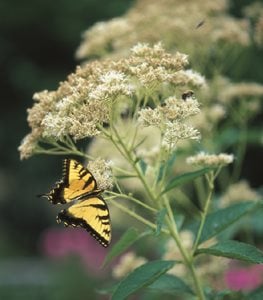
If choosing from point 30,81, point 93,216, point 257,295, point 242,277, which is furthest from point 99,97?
point 30,81

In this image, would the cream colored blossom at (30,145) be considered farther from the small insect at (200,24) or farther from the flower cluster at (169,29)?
the small insect at (200,24)

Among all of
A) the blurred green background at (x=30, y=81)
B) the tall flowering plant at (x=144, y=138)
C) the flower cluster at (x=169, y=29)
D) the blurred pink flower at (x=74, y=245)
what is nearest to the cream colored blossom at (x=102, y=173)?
the tall flowering plant at (x=144, y=138)

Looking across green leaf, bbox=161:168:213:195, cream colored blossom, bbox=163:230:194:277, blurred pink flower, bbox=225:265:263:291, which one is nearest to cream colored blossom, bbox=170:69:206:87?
green leaf, bbox=161:168:213:195

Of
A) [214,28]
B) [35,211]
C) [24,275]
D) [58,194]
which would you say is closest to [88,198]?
[58,194]

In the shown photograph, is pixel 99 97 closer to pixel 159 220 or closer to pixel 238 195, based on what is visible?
pixel 159 220

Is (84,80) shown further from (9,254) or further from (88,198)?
(9,254)
